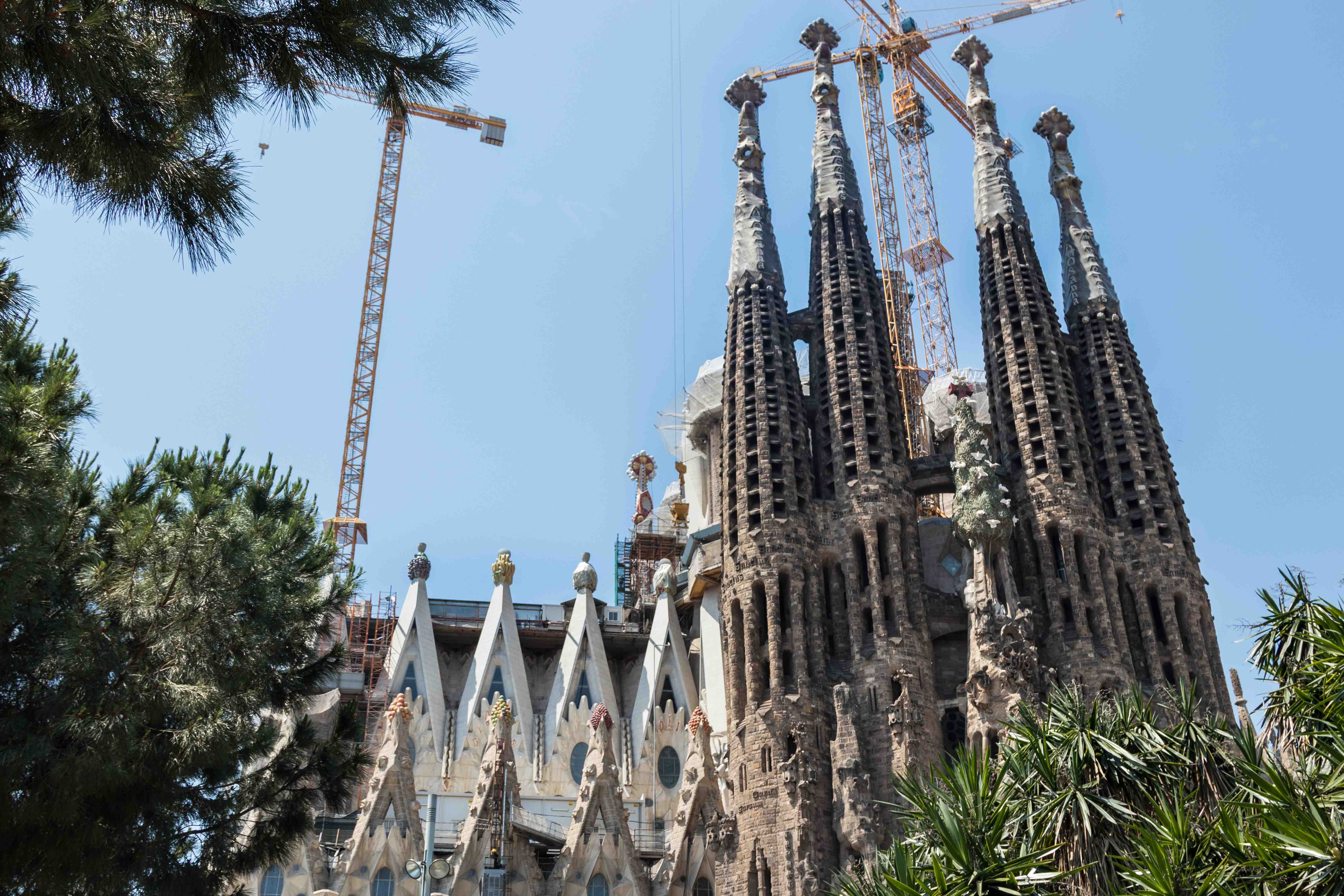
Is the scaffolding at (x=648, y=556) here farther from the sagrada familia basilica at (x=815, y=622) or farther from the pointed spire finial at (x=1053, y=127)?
the pointed spire finial at (x=1053, y=127)

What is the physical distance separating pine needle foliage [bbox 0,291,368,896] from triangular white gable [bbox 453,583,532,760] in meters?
23.8

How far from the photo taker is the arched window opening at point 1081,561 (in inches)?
1462

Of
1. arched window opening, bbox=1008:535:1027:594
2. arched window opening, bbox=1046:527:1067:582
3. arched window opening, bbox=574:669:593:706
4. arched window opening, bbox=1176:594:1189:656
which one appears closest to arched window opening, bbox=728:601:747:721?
arched window opening, bbox=574:669:593:706

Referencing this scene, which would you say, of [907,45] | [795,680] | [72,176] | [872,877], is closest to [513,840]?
[795,680]

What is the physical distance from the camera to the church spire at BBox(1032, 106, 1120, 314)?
43250 mm

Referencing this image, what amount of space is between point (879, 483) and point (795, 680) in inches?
257

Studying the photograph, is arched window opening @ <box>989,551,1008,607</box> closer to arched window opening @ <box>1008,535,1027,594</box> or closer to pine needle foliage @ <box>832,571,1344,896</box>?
arched window opening @ <box>1008,535,1027,594</box>

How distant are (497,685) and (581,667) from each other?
110 inches

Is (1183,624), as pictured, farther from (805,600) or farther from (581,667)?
(581,667)

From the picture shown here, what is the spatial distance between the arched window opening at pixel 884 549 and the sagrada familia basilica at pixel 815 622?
0.16 meters

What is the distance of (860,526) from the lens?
1481 inches

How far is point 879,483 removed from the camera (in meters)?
38.2

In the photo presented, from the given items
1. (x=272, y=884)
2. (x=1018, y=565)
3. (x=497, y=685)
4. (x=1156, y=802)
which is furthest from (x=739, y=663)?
(x=1156, y=802)

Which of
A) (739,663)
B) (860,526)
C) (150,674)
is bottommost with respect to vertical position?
(150,674)
